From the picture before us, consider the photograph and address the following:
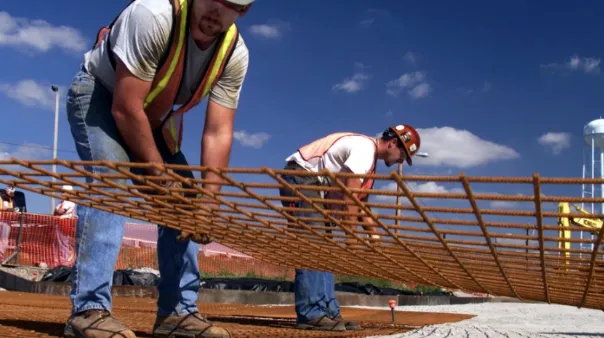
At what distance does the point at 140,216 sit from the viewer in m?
2.63

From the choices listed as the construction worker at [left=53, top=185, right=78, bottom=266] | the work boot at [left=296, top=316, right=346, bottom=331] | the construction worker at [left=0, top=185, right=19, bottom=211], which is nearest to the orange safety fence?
the construction worker at [left=53, top=185, right=78, bottom=266]

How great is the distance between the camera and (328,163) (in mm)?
3812

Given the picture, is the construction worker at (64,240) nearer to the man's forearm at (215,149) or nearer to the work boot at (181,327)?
the work boot at (181,327)

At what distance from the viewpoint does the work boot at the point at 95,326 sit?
7.11ft

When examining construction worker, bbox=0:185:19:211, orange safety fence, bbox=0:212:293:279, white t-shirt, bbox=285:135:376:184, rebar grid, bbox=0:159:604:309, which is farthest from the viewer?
construction worker, bbox=0:185:19:211

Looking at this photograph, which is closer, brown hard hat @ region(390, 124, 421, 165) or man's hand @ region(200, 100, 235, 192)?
man's hand @ region(200, 100, 235, 192)

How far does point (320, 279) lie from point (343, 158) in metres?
0.79

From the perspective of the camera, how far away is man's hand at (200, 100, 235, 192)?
2.70 meters

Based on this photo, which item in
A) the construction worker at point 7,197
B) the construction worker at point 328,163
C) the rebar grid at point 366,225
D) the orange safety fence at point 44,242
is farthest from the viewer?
the construction worker at point 7,197

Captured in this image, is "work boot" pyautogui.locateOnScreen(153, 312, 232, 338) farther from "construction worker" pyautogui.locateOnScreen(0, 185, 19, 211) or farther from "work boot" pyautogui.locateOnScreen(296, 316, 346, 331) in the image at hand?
"construction worker" pyautogui.locateOnScreen(0, 185, 19, 211)

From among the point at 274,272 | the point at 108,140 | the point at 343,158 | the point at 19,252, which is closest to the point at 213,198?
the point at 108,140

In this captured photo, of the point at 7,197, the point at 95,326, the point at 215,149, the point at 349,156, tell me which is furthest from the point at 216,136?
the point at 7,197

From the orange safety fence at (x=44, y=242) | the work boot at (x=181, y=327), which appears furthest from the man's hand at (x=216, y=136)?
the orange safety fence at (x=44, y=242)

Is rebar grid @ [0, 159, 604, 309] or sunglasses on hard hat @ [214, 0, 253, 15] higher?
sunglasses on hard hat @ [214, 0, 253, 15]
